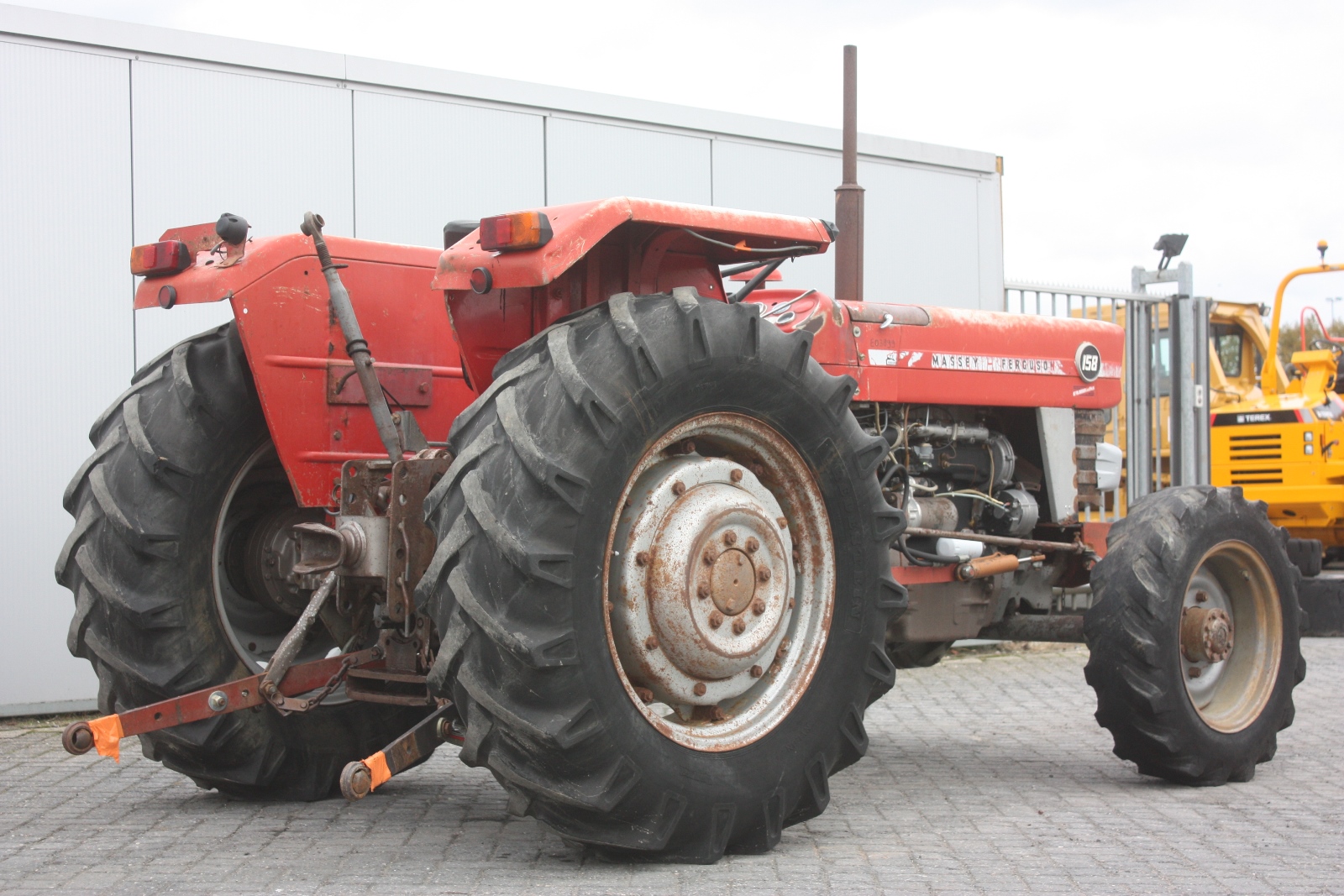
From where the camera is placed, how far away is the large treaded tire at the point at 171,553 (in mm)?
4340

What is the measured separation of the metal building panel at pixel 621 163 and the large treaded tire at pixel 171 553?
4015 millimetres

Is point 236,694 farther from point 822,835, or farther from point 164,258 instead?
point 822,835

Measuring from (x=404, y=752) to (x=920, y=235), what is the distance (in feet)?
23.3

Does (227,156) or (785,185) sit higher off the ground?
(785,185)

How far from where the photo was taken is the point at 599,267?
4.35 meters

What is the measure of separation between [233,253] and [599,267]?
1.10 meters

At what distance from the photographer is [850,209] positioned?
6109mm

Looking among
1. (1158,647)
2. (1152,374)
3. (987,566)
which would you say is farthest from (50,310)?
(1152,374)

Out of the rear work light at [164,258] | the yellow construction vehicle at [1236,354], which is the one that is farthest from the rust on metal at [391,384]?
the yellow construction vehicle at [1236,354]

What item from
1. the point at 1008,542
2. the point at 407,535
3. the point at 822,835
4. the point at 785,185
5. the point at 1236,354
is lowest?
the point at 822,835

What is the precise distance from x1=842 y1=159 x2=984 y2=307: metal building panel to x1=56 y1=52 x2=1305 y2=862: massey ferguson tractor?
413cm

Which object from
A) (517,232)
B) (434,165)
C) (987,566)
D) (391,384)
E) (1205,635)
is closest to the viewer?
(517,232)

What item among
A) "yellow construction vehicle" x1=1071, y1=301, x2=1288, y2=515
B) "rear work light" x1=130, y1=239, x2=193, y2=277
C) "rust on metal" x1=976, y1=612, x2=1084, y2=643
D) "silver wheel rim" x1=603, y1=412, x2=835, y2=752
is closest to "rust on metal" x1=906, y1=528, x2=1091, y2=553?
"rust on metal" x1=976, y1=612, x2=1084, y2=643

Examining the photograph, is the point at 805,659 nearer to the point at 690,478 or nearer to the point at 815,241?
the point at 690,478
